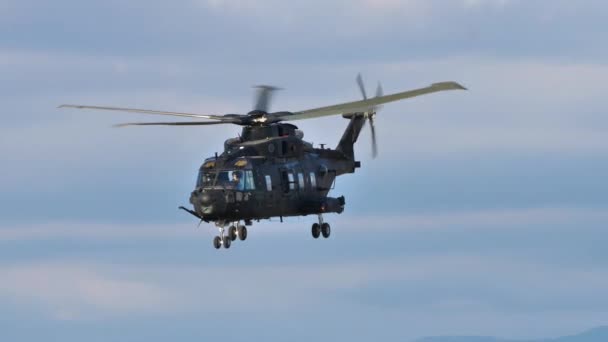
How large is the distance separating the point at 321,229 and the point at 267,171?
24.3 ft

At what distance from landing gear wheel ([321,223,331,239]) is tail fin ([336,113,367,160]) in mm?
7045

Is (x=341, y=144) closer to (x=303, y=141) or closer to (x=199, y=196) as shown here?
(x=303, y=141)

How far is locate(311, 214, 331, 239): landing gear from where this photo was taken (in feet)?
383

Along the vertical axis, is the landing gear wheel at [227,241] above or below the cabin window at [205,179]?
below

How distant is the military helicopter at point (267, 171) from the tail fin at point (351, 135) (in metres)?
2.10

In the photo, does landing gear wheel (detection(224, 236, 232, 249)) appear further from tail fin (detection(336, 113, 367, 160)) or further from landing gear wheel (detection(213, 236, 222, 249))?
tail fin (detection(336, 113, 367, 160))

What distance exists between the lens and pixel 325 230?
116688 millimetres

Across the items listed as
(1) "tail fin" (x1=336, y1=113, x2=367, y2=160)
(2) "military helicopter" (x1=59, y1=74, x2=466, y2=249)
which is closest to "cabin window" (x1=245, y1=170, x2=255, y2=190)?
(2) "military helicopter" (x1=59, y1=74, x2=466, y2=249)

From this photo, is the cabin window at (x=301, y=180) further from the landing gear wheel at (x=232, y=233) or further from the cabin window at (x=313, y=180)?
the landing gear wheel at (x=232, y=233)

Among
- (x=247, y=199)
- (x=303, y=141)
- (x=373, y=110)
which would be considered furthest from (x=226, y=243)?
(x=373, y=110)

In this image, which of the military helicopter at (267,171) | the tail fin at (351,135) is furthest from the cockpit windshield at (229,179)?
the tail fin at (351,135)

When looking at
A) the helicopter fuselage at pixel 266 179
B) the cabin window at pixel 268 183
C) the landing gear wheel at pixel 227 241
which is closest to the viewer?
the helicopter fuselage at pixel 266 179

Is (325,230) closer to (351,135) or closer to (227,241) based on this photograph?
(351,135)

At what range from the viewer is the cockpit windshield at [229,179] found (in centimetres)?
10888
